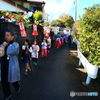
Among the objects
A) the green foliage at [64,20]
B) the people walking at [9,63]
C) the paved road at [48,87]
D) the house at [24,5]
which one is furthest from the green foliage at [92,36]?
the green foliage at [64,20]

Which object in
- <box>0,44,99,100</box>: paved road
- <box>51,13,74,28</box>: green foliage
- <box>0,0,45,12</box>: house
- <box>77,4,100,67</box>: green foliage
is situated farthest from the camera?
<box>51,13,74,28</box>: green foliage

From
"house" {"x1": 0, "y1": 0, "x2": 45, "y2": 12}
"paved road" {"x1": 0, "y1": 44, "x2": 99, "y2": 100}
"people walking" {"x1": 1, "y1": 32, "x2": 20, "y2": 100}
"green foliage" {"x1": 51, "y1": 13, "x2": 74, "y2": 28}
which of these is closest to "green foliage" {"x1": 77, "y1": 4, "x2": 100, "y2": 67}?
"paved road" {"x1": 0, "y1": 44, "x2": 99, "y2": 100}

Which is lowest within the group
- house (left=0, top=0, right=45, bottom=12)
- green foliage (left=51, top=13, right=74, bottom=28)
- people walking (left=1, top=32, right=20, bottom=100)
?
people walking (left=1, top=32, right=20, bottom=100)

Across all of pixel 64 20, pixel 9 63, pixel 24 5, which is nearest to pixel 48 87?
pixel 9 63

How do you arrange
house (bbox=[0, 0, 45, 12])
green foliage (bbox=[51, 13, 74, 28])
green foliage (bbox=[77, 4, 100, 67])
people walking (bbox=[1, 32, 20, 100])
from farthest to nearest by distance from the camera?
green foliage (bbox=[51, 13, 74, 28]) → house (bbox=[0, 0, 45, 12]) → green foliage (bbox=[77, 4, 100, 67]) → people walking (bbox=[1, 32, 20, 100])

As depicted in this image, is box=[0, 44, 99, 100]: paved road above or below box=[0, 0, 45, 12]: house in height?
below

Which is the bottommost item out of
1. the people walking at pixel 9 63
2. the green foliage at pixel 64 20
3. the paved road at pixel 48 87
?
the paved road at pixel 48 87

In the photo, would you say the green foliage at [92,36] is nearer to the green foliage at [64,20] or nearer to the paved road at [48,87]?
the paved road at [48,87]

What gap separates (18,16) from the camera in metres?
8.45

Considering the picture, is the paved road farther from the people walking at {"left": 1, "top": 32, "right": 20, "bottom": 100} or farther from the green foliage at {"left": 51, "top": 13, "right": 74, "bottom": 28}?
the green foliage at {"left": 51, "top": 13, "right": 74, "bottom": 28}

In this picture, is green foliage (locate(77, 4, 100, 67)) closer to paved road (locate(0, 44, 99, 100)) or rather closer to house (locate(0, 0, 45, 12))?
paved road (locate(0, 44, 99, 100))

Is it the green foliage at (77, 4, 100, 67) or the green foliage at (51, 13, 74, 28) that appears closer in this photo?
the green foliage at (77, 4, 100, 67)

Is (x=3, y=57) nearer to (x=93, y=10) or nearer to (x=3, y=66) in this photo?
(x=3, y=66)

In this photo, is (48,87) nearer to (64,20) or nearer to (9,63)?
(9,63)
